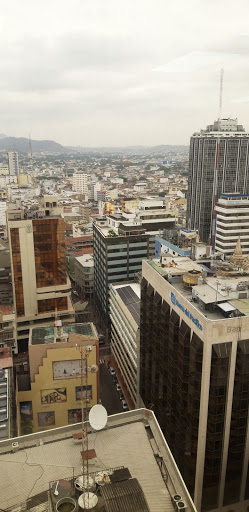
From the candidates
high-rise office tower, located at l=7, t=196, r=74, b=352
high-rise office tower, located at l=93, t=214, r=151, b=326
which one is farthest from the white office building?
high-rise office tower, located at l=7, t=196, r=74, b=352

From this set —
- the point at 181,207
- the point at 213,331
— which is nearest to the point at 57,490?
the point at 213,331

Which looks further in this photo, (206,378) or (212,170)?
(212,170)

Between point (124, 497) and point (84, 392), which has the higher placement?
point (124, 497)

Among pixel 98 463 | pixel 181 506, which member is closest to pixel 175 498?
pixel 181 506

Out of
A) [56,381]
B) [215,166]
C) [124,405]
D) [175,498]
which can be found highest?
[215,166]

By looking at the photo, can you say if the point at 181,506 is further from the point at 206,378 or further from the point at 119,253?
the point at 119,253

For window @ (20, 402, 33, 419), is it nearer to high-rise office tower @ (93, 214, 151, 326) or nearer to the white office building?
high-rise office tower @ (93, 214, 151, 326)

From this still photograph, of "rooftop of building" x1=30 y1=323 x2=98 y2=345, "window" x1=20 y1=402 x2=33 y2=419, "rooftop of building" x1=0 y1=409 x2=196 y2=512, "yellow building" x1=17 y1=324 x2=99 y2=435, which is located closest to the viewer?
"rooftop of building" x1=0 y1=409 x2=196 y2=512

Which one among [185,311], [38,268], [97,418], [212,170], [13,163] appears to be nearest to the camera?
[97,418]
